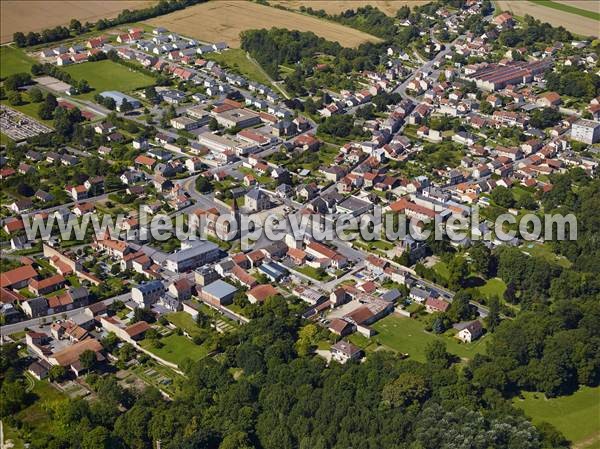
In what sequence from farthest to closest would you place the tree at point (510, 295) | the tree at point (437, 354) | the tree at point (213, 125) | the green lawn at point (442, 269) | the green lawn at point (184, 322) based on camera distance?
the tree at point (213, 125) < the green lawn at point (442, 269) < the tree at point (510, 295) < the green lawn at point (184, 322) < the tree at point (437, 354)

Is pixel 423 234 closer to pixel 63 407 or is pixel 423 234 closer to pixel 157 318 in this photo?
pixel 157 318

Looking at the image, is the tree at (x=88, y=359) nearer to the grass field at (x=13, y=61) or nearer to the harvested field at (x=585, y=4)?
the grass field at (x=13, y=61)

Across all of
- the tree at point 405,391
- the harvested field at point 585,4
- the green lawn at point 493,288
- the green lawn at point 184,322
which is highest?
the harvested field at point 585,4

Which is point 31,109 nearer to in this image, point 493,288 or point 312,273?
point 312,273

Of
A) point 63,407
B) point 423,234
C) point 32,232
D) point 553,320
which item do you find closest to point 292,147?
point 423,234

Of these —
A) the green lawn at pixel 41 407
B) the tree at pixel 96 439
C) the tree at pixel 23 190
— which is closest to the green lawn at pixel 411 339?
the tree at pixel 96 439

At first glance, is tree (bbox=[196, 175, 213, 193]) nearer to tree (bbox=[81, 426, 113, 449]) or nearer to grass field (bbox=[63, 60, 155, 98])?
grass field (bbox=[63, 60, 155, 98])

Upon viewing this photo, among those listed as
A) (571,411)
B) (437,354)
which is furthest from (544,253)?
(571,411)

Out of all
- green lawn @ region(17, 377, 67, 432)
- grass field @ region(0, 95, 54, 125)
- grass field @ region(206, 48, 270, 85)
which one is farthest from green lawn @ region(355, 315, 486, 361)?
grass field @ region(206, 48, 270, 85)
